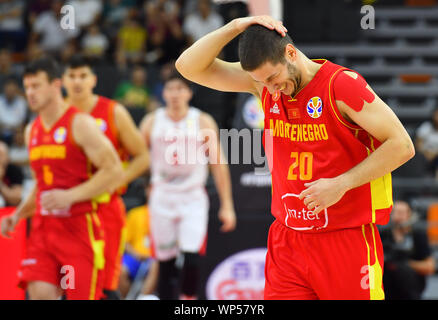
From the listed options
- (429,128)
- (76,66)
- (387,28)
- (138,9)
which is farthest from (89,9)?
(76,66)

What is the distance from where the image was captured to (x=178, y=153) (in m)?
7.55

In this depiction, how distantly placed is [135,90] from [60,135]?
6.80m

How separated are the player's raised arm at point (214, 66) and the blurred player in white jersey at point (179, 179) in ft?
10.2

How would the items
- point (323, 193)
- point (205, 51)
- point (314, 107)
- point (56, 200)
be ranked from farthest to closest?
point (56, 200) < point (205, 51) < point (314, 107) < point (323, 193)

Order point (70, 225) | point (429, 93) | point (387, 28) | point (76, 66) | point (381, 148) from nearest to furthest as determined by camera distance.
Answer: point (381, 148)
point (70, 225)
point (76, 66)
point (429, 93)
point (387, 28)

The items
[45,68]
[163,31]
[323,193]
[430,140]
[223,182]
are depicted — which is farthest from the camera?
[163,31]

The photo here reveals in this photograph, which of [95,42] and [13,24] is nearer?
[95,42]

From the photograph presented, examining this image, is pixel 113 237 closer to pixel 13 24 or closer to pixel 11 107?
pixel 11 107

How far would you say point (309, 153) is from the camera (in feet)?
12.9

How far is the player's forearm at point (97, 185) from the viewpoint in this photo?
5324 millimetres

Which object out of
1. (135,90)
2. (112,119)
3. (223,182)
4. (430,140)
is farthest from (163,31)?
A: (112,119)
